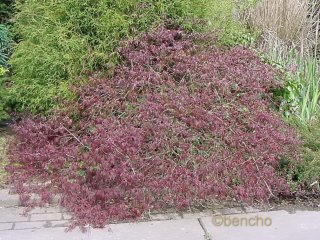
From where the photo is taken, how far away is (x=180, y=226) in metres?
3.55

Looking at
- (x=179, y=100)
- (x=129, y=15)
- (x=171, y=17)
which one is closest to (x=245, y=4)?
(x=171, y=17)

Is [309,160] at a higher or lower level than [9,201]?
higher

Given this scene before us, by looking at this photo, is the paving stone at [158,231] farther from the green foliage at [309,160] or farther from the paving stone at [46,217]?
the green foliage at [309,160]

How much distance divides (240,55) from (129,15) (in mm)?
1263

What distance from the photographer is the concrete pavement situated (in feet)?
11.1

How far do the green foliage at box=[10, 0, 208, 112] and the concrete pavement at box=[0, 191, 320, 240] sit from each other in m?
1.38

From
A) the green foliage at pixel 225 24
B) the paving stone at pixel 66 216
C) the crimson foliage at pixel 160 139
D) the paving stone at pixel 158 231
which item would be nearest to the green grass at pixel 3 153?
the crimson foliage at pixel 160 139

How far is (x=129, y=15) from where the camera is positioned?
4793 millimetres

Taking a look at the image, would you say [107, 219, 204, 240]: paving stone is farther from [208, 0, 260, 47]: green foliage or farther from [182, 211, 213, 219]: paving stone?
[208, 0, 260, 47]: green foliage

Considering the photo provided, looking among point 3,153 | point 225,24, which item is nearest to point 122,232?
point 3,153

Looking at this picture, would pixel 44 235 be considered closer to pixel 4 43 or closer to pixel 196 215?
pixel 196 215

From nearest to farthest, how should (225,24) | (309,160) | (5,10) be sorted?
(309,160) → (225,24) → (5,10)

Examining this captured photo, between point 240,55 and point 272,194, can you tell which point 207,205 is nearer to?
point 272,194

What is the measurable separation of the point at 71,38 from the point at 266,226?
2.72m
